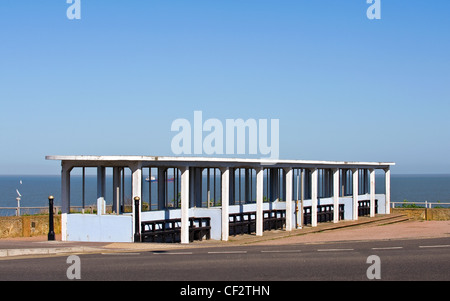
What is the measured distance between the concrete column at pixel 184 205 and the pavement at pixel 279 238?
1.68 feet

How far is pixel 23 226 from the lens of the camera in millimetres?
27172

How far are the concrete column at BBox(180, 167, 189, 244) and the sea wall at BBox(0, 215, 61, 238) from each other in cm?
815

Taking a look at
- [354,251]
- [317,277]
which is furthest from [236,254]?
[317,277]

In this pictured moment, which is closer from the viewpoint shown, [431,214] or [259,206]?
[259,206]

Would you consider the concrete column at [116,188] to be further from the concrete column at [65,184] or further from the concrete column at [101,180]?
the concrete column at [65,184]

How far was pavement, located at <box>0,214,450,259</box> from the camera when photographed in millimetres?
17281

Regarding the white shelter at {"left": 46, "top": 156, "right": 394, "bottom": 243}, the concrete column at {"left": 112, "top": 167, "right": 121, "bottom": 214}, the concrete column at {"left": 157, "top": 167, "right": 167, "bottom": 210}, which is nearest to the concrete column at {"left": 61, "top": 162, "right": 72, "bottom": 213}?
the white shelter at {"left": 46, "top": 156, "right": 394, "bottom": 243}

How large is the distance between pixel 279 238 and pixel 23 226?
11.3 m

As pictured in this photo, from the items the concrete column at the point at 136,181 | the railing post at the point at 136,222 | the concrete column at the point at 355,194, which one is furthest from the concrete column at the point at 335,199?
the railing post at the point at 136,222

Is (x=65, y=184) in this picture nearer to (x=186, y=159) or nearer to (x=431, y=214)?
(x=186, y=159)

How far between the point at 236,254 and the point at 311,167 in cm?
1587

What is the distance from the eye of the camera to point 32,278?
37.1 ft

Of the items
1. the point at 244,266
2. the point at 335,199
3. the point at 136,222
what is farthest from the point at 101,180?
the point at 335,199
